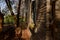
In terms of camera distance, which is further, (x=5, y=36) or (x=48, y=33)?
(x=5, y=36)

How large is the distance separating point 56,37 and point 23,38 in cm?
878

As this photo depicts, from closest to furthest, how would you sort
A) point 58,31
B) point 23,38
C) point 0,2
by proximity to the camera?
point 58,31, point 23,38, point 0,2

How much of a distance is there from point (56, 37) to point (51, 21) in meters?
0.58

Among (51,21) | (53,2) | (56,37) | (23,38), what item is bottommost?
(23,38)

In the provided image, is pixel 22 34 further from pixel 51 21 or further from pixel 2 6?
pixel 51 21

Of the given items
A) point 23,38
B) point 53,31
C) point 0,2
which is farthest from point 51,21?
point 0,2

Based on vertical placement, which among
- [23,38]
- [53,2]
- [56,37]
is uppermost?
[53,2]

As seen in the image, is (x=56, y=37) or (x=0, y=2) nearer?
(x=56, y=37)

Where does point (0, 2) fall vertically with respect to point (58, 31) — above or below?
above

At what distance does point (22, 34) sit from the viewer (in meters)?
15.2

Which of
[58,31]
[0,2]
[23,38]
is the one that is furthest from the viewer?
[0,2]

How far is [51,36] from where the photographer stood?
6.51 m

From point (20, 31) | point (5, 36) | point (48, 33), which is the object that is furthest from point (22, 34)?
point (48, 33)

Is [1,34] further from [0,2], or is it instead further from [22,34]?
[0,2]
